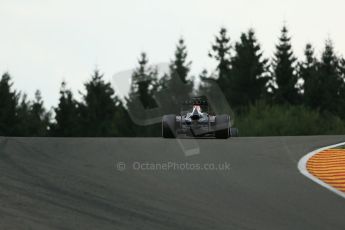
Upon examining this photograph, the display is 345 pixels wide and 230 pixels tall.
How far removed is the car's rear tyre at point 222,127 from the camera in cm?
1579

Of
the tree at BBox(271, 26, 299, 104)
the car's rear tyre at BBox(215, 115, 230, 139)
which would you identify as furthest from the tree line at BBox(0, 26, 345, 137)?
the car's rear tyre at BBox(215, 115, 230, 139)

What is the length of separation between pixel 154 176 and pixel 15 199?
9.12 feet

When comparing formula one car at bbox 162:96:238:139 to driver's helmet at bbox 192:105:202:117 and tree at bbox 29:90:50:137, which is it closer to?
driver's helmet at bbox 192:105:202:117

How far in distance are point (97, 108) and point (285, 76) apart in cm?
2328

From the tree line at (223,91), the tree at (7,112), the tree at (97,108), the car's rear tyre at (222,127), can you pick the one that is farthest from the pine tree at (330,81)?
the car's rear tyre at (222,127)

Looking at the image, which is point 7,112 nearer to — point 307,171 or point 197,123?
point 197,123

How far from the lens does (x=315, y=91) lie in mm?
55344

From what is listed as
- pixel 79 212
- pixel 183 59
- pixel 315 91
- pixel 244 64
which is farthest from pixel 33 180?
pixel 183 59

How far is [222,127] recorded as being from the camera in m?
16.0

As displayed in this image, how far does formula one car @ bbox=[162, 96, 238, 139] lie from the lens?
15461mm

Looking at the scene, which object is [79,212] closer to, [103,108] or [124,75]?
[124,75]

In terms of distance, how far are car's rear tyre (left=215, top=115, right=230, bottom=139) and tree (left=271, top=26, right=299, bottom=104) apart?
141 ft

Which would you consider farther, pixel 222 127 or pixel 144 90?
pixel 144 90

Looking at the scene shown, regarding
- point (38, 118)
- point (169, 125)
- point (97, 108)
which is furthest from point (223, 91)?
point (169, 125)
